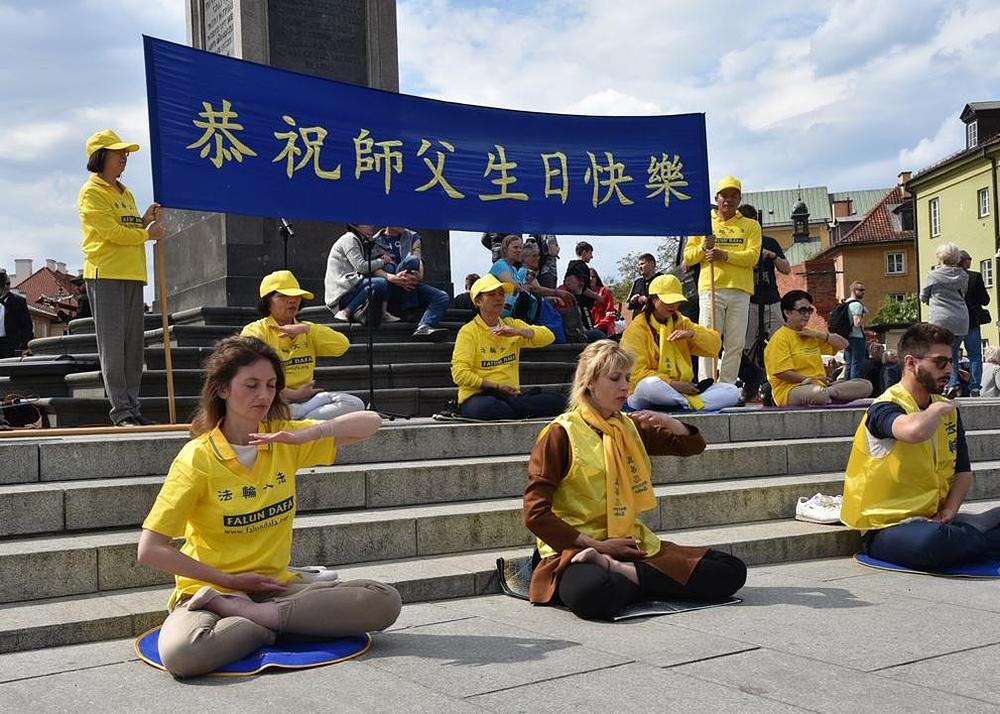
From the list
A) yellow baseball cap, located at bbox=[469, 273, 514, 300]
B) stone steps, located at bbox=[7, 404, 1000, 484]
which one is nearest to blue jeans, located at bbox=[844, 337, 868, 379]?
stone steps, located at bbox=[7, 404, 1000, 484]

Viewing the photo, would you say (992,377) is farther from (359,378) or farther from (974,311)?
(359,378)

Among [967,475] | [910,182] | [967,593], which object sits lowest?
[967,593]

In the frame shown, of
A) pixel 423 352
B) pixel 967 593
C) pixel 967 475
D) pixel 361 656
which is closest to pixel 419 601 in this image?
pixel 361 656

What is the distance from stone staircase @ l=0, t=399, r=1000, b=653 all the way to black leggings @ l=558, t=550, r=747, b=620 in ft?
2.63

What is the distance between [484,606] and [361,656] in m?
1.11

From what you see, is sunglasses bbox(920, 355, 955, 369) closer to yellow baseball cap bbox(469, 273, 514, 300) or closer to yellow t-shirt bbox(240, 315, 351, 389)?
yellow baseball cap bbox(469, 273, 514, 300)

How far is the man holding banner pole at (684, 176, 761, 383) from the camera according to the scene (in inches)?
414

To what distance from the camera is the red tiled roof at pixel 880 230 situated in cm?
6631

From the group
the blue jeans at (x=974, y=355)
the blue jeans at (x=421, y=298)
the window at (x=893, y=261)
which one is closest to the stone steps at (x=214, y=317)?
the blue jeans at (x=421, y=298)

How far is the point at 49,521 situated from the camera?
18.4 feet

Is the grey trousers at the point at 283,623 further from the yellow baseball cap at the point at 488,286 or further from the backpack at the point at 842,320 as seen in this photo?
the backpack at the point at 842,320

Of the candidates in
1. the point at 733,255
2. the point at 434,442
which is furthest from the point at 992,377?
the point at 434,442

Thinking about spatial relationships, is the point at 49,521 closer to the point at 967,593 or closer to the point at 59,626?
the point at 59,626

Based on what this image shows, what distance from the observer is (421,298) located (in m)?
11.5
